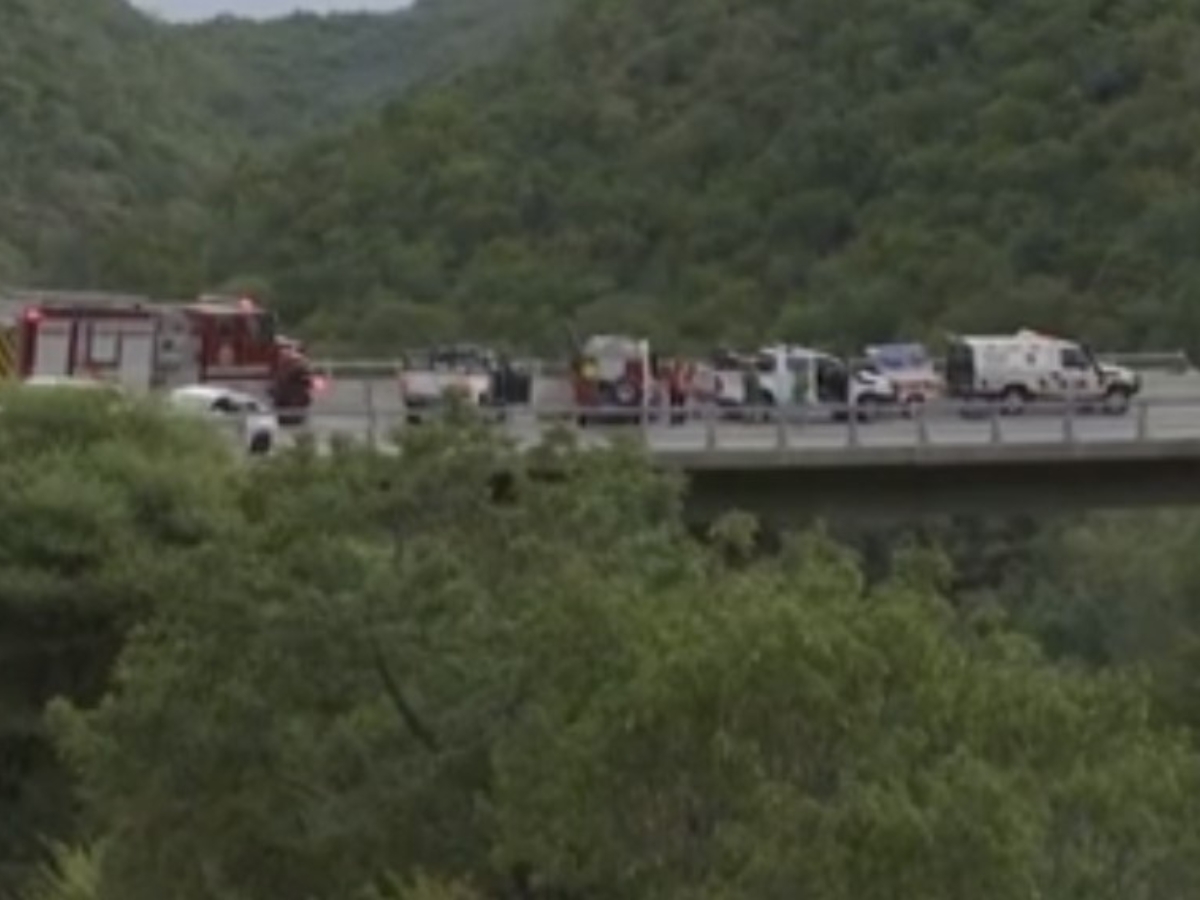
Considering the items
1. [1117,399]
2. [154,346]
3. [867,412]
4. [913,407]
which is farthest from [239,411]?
[1117,399]

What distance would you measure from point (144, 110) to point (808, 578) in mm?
134939

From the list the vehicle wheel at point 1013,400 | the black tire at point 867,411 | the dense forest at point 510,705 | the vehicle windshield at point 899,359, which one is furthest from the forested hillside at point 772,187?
the dense forest at point 510,705

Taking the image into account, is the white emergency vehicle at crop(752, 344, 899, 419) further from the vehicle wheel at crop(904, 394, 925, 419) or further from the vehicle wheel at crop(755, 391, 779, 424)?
the vehicle wheel at crop(904, 394, 925, 419)

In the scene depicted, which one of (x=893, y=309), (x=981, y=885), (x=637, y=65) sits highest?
(x=637, y=65)

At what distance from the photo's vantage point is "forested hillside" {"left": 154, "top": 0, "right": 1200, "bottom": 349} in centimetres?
8481

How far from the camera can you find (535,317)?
90438mm

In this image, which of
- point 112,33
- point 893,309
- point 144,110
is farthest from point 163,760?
point 112,33

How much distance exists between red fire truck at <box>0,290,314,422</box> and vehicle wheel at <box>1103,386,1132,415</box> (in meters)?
12.0

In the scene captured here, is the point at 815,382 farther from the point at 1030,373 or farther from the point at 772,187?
the point at 772,187

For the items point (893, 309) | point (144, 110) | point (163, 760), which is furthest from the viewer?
point (144, 110)

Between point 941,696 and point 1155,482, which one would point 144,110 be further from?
point 941,696

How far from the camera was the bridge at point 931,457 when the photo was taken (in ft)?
132

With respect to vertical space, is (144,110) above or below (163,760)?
above

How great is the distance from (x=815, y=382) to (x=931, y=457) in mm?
7542
